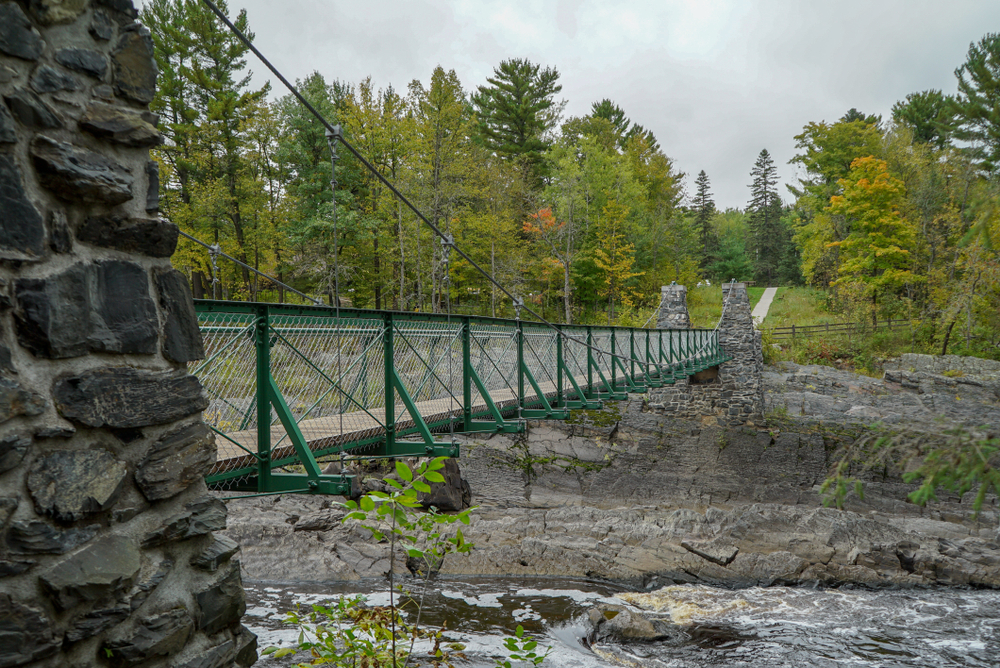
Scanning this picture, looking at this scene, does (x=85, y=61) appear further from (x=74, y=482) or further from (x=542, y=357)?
(x=542, y=357)

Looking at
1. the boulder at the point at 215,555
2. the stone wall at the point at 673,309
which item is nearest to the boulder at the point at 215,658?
the boulder at the point at 215,555

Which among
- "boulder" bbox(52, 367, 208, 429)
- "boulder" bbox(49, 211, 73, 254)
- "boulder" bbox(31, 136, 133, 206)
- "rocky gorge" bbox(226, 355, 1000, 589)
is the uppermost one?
"boulder" bbox(31, 136, 133, 206)

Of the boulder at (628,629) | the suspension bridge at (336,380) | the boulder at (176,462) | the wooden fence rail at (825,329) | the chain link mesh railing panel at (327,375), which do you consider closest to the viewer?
the boulder at (176,462)

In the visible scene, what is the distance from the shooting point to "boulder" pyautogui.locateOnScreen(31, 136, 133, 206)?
1.44 m

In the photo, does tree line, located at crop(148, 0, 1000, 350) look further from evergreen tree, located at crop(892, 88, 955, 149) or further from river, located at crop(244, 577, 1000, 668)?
river, located at crop(244, 577, 1000, 668)

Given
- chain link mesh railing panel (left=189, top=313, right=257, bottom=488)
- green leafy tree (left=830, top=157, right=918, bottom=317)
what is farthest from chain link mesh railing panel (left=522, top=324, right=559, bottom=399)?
green leafy tree (left=830, top=157, right=918, bottom=317)

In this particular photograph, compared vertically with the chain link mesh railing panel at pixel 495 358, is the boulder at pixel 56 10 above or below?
above

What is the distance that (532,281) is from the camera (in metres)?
23.2

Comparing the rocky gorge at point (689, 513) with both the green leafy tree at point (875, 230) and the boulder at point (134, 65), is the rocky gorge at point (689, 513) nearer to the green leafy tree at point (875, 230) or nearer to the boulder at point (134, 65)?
the green leafy tree at point (875, 230)

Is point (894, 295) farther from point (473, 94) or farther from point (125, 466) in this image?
point (125, 466)

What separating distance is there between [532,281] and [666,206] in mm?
7988

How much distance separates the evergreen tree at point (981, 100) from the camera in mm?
16423

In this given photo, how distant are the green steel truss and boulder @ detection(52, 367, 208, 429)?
109cm

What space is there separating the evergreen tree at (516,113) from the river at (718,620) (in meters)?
20.1
